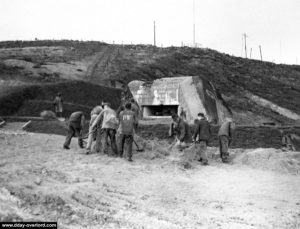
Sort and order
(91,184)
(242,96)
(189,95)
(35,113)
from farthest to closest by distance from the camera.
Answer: (242,96) → (35,113) → (189,95) → (91,184)

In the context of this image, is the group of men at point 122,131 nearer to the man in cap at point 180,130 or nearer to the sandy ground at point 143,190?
the man in cap at point 180,130

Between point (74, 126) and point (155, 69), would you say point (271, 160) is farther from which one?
point (155, 69)

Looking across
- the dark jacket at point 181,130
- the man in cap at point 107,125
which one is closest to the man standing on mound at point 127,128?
the man in cap at point 107,125

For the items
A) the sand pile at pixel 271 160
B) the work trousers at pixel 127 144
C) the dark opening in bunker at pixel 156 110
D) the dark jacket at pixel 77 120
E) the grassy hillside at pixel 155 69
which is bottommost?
the sand pile at pixel 271 160

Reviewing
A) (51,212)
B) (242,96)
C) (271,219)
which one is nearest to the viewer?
(51,212)

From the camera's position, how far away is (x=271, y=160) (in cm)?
1368

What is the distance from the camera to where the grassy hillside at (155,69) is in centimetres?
3650

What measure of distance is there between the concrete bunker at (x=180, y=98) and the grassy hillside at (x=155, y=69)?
10679mm

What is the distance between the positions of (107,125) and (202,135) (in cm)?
293

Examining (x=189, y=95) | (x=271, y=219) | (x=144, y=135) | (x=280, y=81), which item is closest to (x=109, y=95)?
(x=189, y=95)

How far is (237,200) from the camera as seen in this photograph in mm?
9641

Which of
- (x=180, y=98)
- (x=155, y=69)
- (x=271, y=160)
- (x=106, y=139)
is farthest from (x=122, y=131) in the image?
(x=155, y=69)

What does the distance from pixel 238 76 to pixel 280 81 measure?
5893 mm

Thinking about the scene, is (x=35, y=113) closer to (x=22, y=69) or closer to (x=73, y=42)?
(x=22, y=69)
